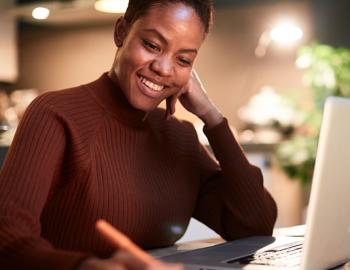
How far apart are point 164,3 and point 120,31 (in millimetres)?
132

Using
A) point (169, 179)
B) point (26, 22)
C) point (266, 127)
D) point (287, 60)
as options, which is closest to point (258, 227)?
point (169, 179)

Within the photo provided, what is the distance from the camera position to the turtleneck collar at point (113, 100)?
4.56 ft

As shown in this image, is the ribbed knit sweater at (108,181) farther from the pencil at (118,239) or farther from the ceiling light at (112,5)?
the ceiling light at (112,5)

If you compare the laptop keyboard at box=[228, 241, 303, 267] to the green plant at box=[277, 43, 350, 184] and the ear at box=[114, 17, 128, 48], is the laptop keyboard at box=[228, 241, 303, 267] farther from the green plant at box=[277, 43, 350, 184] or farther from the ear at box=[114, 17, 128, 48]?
the green plant at box=[277, 43, 350, 184]

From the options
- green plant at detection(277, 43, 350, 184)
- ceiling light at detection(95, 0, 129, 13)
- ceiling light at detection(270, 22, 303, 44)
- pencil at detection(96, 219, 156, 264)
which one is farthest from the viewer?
ceiling light at detection(270, 22, 303, 44)

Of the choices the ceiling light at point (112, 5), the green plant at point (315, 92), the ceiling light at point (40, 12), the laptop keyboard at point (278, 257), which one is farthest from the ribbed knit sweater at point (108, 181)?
the ceiling light at point (40, 12)

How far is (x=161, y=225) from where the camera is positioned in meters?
1.45

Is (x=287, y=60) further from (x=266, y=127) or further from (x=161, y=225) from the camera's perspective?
(x=161, y=225)

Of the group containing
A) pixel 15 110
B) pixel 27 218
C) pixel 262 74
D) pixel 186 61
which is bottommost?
pixel 15 110

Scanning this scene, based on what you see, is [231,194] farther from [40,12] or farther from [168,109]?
[40,12]

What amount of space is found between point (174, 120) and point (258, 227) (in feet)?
1.09

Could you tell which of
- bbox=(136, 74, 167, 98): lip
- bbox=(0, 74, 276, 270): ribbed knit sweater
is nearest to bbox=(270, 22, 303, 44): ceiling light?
bbox=(0, 74, 276, 270): ribbed knit sweater

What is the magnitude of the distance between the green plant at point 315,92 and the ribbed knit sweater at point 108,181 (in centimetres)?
228

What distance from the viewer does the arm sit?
1611 mm
